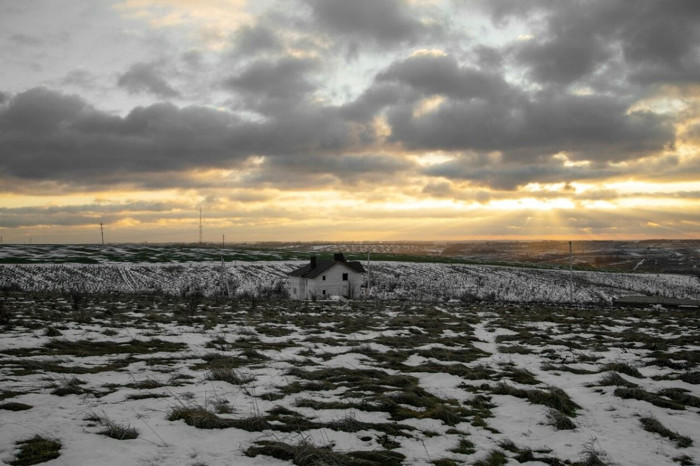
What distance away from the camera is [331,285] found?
48.7m

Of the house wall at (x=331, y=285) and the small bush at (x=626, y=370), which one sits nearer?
the small bush at (x=626, y=370)

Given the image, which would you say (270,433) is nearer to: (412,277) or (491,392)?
(491,392)

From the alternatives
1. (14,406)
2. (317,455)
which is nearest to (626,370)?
(317,455)

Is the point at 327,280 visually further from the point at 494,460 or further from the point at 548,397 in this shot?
the point at 494,460

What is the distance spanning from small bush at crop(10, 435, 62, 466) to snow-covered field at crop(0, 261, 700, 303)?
4220 centimetres

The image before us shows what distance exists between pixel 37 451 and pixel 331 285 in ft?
142

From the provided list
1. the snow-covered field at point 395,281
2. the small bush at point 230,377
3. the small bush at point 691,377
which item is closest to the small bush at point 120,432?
the small bush at point 230,377

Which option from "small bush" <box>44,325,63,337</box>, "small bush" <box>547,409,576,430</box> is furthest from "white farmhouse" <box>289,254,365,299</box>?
"small bush" <box>547,409,576,430</box>

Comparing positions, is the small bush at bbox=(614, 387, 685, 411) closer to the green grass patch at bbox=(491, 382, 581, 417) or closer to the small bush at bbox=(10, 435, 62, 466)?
the green grass patch at bbox=(491, 382, 581, 417)

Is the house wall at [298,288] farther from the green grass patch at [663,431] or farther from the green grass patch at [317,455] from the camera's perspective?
the green grass patch at [317,455]

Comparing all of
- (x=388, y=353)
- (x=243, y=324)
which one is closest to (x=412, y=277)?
(x=243, y=324)

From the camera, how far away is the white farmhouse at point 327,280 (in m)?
47.9

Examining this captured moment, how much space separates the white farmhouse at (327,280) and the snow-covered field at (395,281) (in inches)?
122

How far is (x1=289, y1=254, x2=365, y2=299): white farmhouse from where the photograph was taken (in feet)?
157
